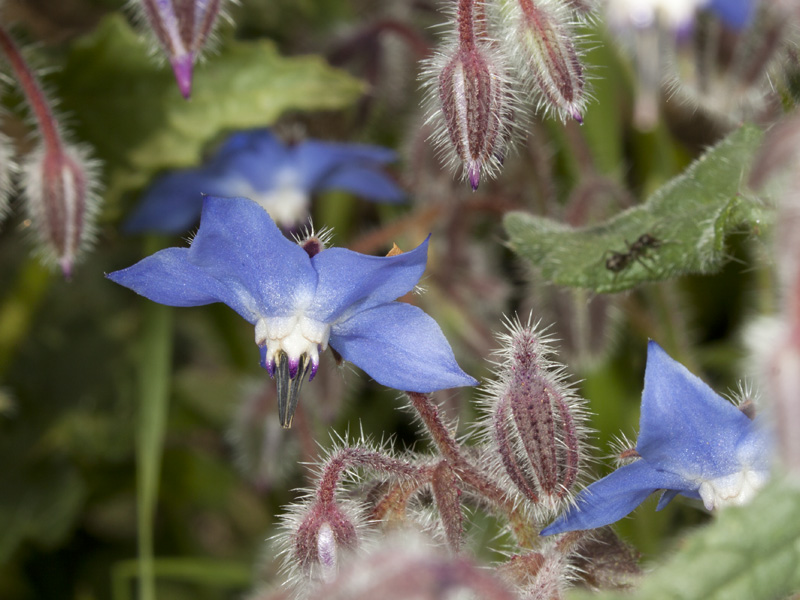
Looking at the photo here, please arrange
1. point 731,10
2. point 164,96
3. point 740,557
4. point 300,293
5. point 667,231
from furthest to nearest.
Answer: point 164,96
point 731,10
point 667,231
point 300,293
point 740,557

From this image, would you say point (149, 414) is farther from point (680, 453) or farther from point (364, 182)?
point (680, 453)

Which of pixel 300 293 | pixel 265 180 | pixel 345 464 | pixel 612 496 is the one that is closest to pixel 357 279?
pixel 300 293

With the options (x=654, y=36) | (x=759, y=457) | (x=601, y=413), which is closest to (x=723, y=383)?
(x=601, y=413)

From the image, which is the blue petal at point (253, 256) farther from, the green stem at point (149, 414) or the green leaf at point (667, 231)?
the green stem at point (149, 414)

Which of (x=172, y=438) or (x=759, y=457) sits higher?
(x=759, y=457)

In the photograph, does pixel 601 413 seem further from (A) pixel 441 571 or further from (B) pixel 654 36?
(A) pixel 441 571

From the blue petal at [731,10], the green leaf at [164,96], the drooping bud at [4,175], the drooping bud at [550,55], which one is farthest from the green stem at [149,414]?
the blue petal at [731,10]
